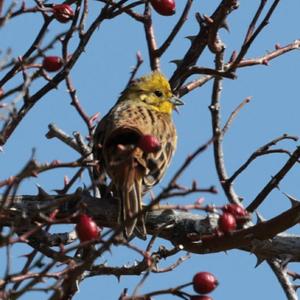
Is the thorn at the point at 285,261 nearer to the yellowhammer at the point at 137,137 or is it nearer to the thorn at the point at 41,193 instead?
the yellowhammer at the point at 137,137

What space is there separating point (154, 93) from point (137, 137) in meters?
1.63

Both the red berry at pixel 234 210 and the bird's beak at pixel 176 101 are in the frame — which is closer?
the red berry at pixel 234 210

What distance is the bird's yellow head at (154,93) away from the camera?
741 cm

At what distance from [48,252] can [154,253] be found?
1.89ft

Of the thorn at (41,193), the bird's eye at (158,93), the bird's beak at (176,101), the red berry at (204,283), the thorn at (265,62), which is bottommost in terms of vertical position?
the red berry at (204,283)

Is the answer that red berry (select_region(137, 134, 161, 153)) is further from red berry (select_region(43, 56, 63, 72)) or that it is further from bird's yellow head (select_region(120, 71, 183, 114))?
bird's yellow head (select_region(120, 71, 183, 114))

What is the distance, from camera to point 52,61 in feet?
15.9

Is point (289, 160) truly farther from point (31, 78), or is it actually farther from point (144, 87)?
point (144, 87)

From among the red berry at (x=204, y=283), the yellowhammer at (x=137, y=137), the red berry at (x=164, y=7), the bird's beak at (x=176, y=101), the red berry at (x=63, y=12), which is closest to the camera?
→ the red berry at (x=204, y=283)

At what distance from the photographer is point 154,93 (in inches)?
301

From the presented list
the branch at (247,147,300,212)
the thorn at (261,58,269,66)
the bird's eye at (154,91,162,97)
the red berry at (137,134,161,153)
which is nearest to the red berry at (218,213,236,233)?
the red berry at (137,134,161,153)

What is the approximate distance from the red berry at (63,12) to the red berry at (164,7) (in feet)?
2.35

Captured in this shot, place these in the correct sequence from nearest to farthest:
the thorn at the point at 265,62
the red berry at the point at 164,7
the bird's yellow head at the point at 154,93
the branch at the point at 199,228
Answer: the branch at the point at 199,228 < the thorn at the point at 265,62 < the red berry at the point at 164,7 < the bird's yellow head at the point at 154,93

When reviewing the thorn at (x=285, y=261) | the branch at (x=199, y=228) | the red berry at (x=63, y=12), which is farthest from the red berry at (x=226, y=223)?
the red berry at (x=63, y=12)
